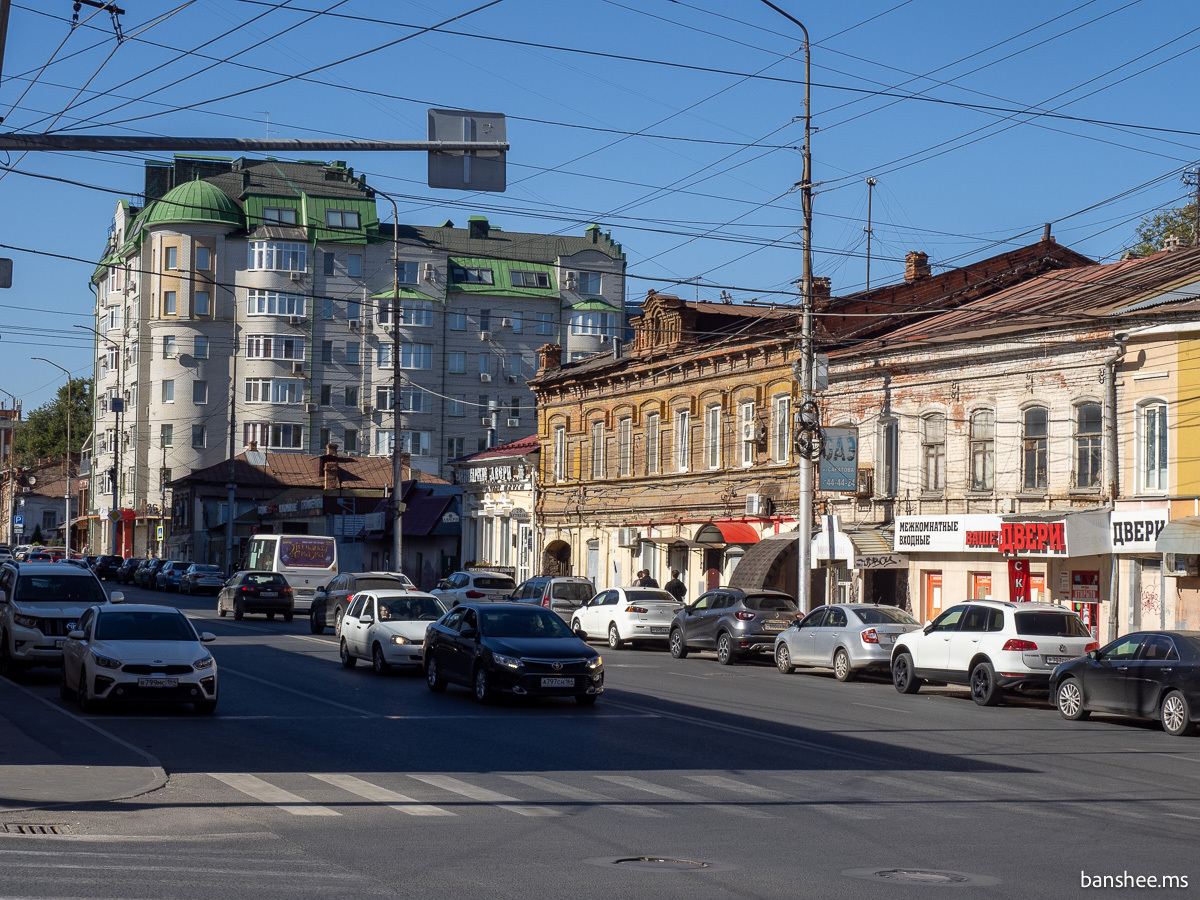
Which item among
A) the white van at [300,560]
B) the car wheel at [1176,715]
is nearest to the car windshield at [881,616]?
the car wheel at [1176,715]

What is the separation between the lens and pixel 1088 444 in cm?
3186

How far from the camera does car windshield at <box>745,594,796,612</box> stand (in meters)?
32.5

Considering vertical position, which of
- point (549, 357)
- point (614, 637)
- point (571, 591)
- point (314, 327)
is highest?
point (314, 327)

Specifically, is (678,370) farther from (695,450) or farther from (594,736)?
(594,736)

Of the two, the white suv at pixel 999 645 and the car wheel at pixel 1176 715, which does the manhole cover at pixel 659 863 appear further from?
the white suv at pixel 999 645

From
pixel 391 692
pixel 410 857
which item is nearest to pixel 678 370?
pixel 391 692

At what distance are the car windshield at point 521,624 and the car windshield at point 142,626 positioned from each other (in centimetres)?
448

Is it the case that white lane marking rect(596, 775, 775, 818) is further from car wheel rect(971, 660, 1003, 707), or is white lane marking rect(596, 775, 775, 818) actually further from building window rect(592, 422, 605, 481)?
building window rect(592, 422, 605, 481)

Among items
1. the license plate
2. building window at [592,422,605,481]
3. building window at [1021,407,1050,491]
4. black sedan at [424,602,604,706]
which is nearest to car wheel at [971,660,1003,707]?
black sedan at [424,602,604,706]

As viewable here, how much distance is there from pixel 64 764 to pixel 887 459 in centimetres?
2756

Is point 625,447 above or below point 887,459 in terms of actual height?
above

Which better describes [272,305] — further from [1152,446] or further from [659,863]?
[659,863]

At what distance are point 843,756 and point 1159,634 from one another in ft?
22.1

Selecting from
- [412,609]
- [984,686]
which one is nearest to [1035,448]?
[984,686]
